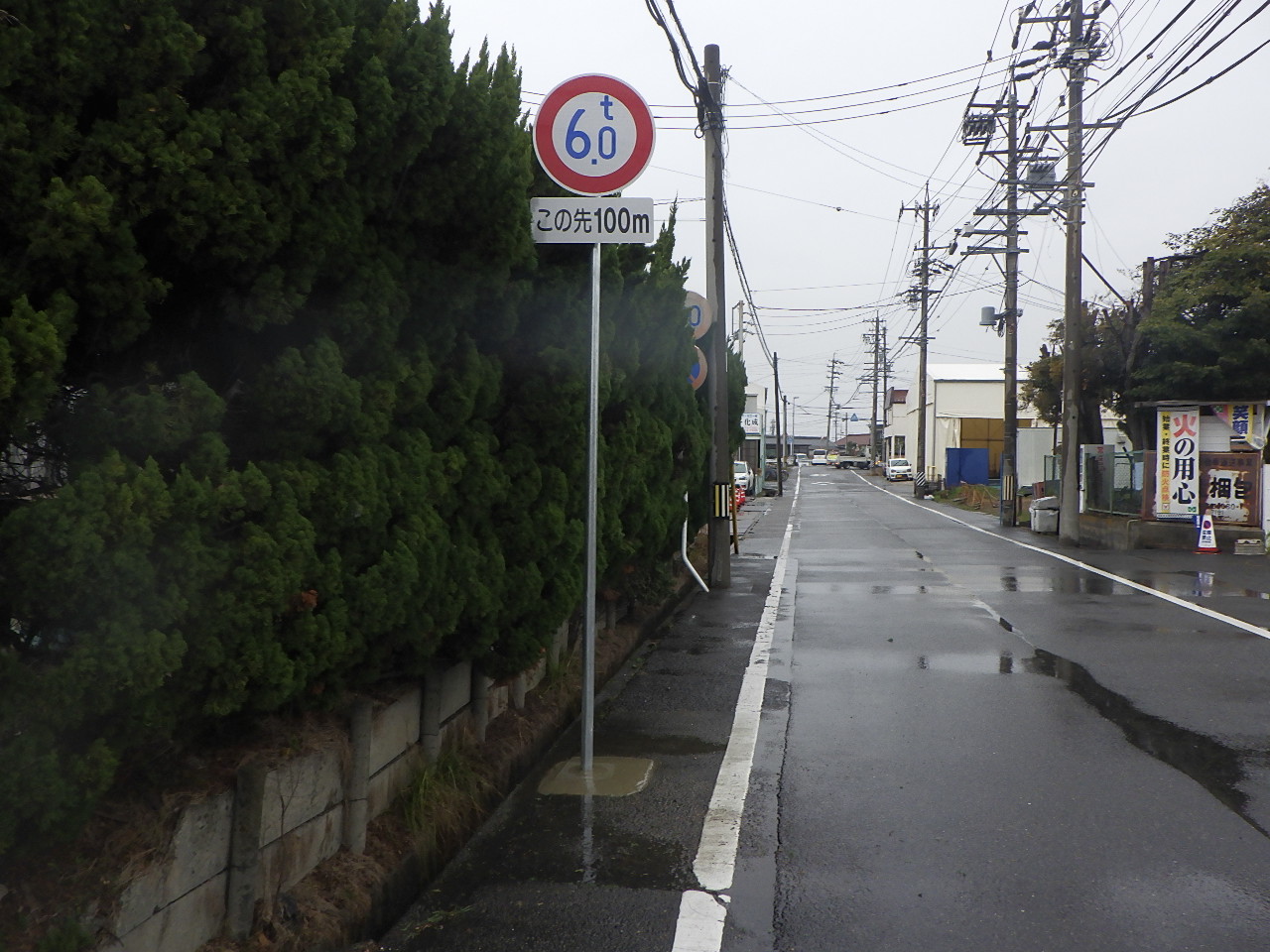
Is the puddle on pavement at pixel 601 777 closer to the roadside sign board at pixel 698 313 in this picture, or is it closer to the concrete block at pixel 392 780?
the concrete block at pixel 392 780

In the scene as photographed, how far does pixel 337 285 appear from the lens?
139 inches

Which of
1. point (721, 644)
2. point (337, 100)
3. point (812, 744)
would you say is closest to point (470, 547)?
point (337, 100)

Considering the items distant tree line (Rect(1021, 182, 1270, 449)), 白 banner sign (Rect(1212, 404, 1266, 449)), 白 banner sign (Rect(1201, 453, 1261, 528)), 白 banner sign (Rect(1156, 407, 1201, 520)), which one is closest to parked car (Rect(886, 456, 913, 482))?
distant tree line (Rect(1021, 182, 1270, 449))

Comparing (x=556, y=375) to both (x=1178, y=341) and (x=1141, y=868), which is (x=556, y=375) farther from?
(x=1178, y=341)

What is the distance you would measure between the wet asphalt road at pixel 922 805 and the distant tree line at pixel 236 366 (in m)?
1.04

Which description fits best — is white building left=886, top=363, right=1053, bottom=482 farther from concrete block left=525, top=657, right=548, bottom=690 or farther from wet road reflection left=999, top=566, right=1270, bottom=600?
concrete block left=525, top=657, right=548, bottom=690

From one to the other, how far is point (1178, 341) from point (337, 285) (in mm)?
22739

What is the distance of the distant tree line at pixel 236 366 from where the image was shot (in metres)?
2.48

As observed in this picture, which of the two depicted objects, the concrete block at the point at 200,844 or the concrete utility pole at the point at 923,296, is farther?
the concrete utility pole at the point at 923,296

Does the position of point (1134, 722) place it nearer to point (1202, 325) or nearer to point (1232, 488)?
point (1232, 488)

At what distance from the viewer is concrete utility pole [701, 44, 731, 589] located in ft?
43.3

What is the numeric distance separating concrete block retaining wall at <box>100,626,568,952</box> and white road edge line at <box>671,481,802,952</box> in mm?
1231

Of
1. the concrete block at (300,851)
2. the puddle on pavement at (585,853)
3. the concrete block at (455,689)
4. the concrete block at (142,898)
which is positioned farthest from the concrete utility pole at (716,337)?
the concrete block at (142,898)

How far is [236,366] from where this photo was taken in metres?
3.34
